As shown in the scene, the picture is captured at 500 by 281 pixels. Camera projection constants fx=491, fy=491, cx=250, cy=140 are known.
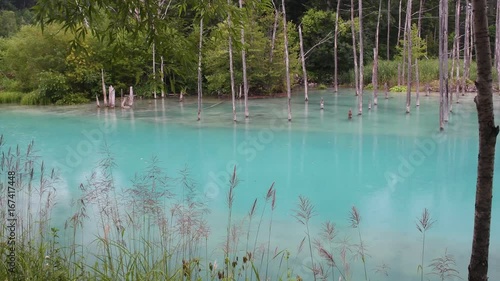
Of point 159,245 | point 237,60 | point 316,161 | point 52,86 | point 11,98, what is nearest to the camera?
point 159,245

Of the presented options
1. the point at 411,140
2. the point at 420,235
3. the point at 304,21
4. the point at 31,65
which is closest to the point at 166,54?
the point at 420,235

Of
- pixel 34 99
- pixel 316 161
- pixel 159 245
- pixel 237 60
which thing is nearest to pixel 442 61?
pixel 316 161

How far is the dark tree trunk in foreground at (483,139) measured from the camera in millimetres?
1742

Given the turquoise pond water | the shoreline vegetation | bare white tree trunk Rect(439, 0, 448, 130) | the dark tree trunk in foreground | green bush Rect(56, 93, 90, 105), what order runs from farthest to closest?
green bush Rect(56, 93, 90, 105) < bare white tree trunk Rect(439, 0, 448, 130) < the turquoise pond water < the shoreline vegetation < the dark tree trunk in foreground

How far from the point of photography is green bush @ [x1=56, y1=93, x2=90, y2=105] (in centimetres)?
1988

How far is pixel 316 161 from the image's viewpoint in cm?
877

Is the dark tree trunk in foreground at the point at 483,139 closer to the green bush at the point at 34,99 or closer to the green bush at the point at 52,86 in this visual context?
the green bush at the point at 52,86

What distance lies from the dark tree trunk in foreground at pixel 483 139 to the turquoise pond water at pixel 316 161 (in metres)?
2.49

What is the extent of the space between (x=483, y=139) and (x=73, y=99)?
20.2 m

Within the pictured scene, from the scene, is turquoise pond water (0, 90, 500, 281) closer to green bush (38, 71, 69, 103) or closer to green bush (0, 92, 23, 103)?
green bush (38, 71, 69, 103)

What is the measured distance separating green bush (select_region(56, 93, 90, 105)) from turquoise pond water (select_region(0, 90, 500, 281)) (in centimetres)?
326

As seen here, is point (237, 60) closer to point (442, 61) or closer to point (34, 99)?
point (34, 99)

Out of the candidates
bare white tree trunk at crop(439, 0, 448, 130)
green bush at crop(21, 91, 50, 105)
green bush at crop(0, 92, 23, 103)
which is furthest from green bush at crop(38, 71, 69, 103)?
bare white tree trunk at crop(439, 0, 448, 130)

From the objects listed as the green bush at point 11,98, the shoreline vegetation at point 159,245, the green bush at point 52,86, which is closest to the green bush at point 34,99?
the green bush at point 52,86
